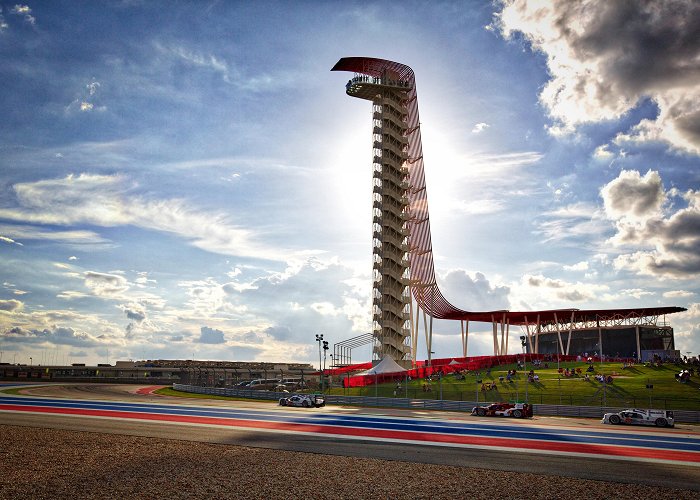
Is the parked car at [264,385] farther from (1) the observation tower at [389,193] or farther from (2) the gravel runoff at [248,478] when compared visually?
(2) the gravel runoff at [248,478]

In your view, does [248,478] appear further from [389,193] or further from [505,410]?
[389,193]

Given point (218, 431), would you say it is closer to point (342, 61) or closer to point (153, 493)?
point (153, 493)

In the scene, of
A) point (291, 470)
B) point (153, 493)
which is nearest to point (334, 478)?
point (291, 470)

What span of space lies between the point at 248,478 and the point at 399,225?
68865 mm

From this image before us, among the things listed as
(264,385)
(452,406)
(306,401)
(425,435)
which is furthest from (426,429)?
(264,385)

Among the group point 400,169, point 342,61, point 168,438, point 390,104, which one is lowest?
point 168,438

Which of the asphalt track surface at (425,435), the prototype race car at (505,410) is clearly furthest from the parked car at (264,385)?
the prototype race car at (505,410)

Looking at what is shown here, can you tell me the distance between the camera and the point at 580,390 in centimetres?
4744

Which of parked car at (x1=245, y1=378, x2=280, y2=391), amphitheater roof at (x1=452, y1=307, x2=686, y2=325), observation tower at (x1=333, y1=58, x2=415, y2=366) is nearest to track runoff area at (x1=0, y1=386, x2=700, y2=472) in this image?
parked car at (x1=245, y1=378, x2=280, y2=391)

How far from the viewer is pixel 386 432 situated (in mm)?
28734

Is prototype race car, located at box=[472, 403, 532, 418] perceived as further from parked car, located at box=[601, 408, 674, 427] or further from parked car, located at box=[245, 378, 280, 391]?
parked car, located at box=[245, 378, 280, 391]

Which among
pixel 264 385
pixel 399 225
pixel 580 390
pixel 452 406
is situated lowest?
pixel 264 385

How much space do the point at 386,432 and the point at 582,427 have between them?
11643 mm

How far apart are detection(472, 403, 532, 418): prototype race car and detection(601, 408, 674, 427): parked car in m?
4.98
